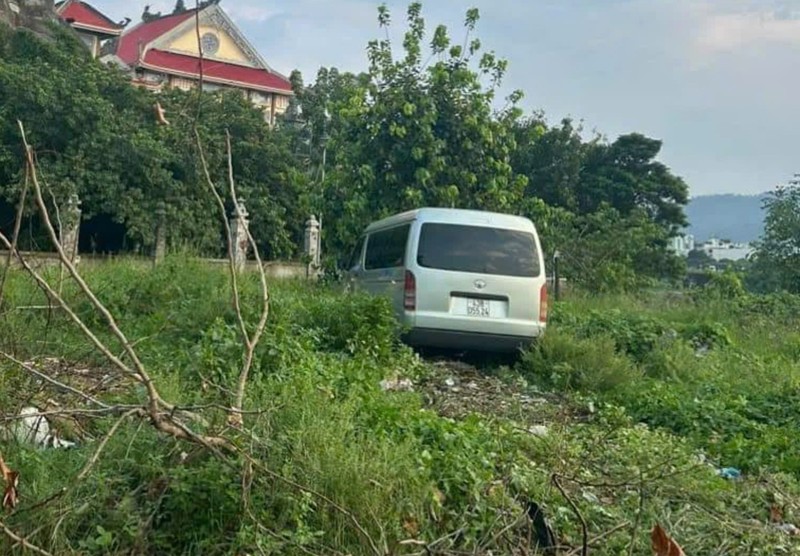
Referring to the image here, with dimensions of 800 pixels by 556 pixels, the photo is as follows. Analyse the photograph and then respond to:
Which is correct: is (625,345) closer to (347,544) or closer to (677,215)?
(347,544)

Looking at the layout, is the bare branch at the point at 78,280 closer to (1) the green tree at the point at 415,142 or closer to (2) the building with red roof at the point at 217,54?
(1) the green tree at the point at 415,142

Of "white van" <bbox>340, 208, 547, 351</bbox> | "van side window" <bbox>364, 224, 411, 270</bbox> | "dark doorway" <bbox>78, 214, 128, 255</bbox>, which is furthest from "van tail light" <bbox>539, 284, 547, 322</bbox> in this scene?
"dark doorway" <bbox>78, 214, 128, 255</bbox>

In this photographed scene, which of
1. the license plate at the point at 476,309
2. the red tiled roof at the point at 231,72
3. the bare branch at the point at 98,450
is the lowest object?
A: the bare branch at the point at 98,450

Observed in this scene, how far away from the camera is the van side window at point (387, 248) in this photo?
31.0ft

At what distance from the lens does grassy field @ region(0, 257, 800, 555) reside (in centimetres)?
354

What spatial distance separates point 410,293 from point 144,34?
36.0 m

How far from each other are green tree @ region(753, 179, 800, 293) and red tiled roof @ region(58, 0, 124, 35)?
2613 centimetres

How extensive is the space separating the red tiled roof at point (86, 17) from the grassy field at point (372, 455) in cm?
2881

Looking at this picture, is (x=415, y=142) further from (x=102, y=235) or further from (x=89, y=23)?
(x=89, y=23)

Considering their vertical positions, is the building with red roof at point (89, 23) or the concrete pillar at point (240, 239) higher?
the building with red roof at point (89, 23)

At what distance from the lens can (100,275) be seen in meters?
10.4

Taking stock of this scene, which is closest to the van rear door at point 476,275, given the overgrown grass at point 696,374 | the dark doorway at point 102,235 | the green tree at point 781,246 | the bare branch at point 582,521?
the overgrown grass at point 696,374

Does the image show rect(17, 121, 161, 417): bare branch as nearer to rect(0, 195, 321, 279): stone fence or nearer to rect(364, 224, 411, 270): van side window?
rect(0, 195, 321, 279): stone fence

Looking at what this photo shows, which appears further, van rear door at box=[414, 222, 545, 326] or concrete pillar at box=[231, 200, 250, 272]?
van rear door at box=[414, 222, 545, 326]
